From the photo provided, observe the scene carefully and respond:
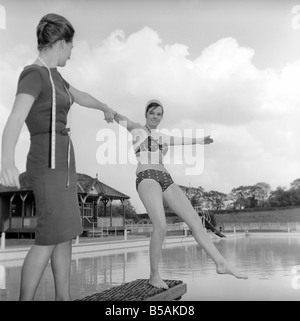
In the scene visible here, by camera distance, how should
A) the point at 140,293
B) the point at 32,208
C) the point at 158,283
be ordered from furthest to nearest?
the point at 32,208, the point at 158,283, the point at 140,293

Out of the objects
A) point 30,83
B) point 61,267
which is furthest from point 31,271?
point 30,83

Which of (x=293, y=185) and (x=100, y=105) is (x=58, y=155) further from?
(x=293, y=185)

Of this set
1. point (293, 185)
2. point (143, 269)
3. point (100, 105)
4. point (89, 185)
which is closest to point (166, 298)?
point (100, 105)

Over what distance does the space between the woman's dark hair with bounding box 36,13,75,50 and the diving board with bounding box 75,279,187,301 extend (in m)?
1.77

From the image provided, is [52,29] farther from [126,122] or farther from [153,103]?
[153,103]

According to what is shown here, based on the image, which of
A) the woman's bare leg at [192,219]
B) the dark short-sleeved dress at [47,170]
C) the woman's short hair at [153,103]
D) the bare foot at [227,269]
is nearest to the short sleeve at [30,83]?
the dark short-sleeved dress at [47,170]

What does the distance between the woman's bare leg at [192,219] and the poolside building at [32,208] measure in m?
16.4

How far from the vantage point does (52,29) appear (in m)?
2.44

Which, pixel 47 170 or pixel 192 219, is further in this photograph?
pixel 192 219

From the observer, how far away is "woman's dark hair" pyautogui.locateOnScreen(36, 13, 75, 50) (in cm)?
244

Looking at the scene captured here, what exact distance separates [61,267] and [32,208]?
1957 centimetres

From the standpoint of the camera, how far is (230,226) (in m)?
34.7

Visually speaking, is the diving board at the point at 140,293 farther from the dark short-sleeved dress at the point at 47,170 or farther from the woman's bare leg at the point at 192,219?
the dark short-sleeved dress at the point at 47,170

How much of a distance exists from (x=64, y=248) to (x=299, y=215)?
44122 mm
